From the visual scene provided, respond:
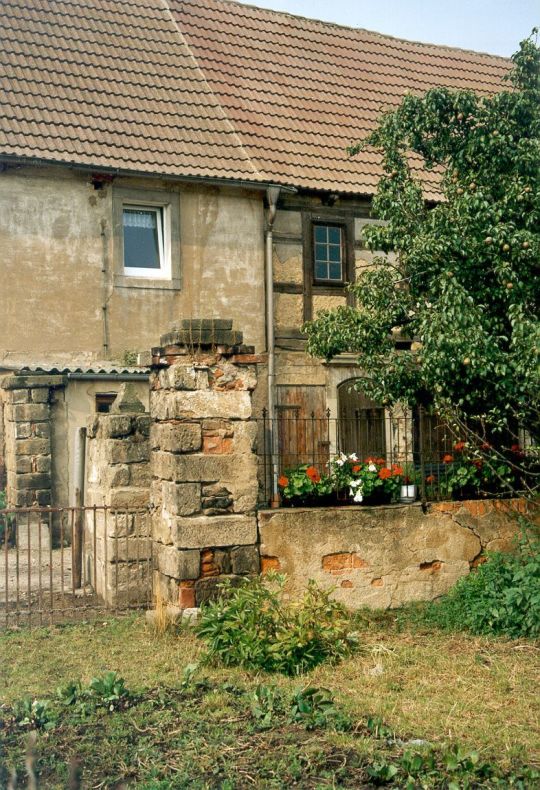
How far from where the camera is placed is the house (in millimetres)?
12523

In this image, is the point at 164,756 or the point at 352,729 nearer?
the point at 164,756

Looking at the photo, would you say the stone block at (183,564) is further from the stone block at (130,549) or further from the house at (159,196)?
the house at (159,196)

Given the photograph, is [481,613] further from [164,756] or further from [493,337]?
[164,756]

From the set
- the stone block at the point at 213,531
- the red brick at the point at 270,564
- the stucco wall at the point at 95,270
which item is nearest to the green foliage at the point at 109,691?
the stone block at the point at 213,531

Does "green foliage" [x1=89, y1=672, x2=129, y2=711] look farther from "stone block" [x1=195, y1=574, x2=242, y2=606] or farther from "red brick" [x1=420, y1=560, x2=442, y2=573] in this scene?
"red brick" [x1=420, y1=560, x2=442, y2=573]

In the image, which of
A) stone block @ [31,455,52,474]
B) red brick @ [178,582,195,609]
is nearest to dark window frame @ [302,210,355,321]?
stone block @ [31,455,52,474]

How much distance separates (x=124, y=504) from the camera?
799 cm

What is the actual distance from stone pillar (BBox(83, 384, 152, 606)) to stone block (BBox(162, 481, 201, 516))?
0.92 meters

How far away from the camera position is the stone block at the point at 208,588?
703cm

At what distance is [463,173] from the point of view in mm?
8164

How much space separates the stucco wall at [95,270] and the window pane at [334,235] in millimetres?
1258

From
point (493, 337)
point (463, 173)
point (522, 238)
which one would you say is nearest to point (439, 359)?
point (493, 337)

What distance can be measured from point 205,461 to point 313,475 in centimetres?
115

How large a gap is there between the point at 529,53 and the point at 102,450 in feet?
16.7
